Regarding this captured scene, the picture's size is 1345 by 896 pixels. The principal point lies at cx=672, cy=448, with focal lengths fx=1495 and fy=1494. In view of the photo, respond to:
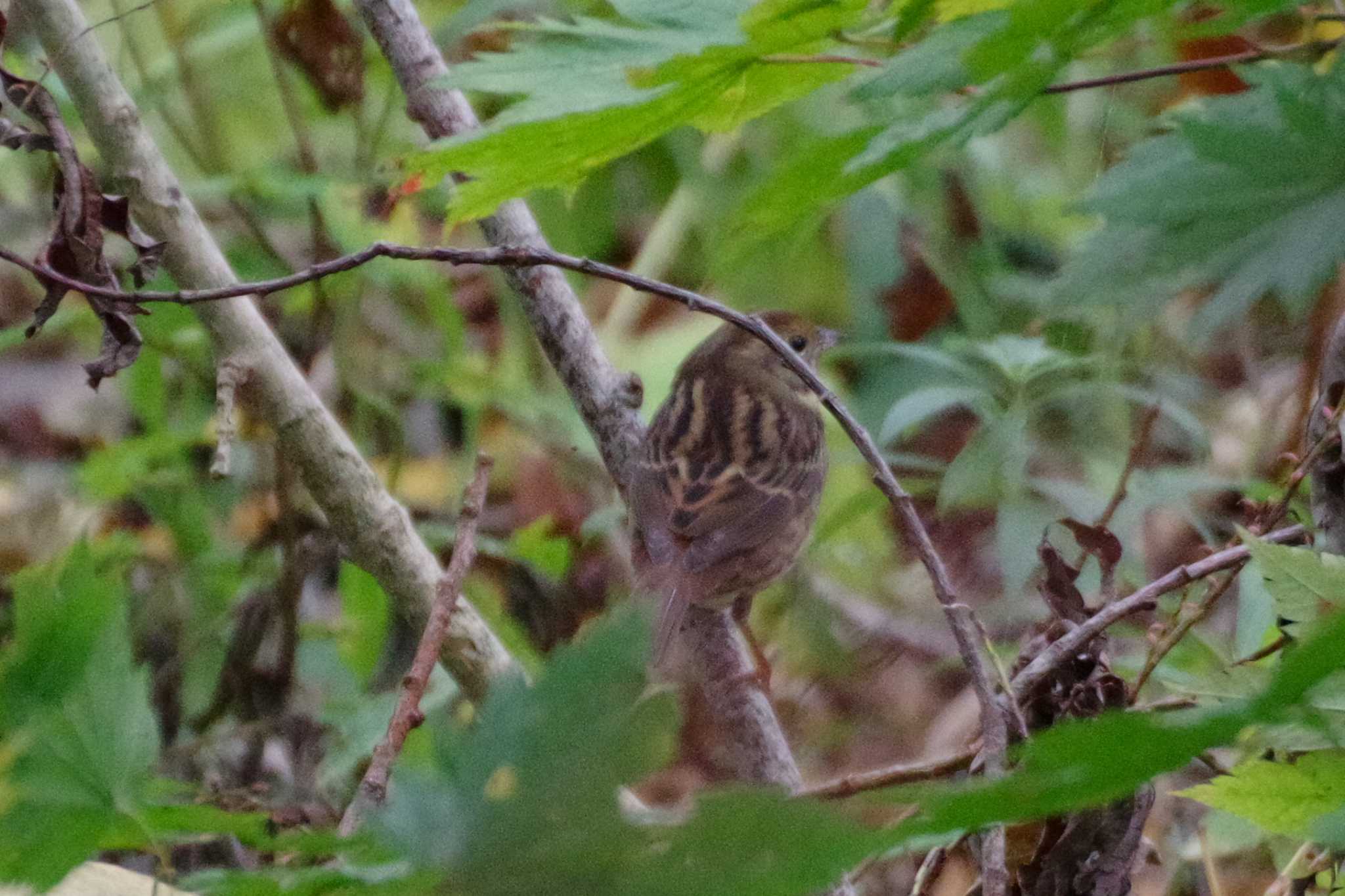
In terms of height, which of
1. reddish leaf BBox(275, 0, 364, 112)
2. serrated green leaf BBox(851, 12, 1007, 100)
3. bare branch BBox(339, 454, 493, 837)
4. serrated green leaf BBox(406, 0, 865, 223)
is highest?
reddish leaf BBox(275, 0, 364, 112)

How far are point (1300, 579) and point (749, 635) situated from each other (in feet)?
6.14

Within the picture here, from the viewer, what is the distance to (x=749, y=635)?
3262 millimetres

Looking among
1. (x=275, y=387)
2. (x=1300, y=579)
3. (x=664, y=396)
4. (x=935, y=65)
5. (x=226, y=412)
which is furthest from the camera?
(x=664, y=396)

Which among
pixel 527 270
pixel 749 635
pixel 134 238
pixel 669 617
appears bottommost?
pixel 749 635

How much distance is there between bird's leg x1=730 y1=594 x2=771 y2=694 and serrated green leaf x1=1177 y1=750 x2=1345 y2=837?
1.44 meters

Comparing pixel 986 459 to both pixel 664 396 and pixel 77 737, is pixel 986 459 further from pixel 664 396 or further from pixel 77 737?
pixel 77 737

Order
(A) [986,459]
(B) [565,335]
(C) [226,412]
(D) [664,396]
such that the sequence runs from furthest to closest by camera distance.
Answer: (D) [664,396], (A) [986,459], (B) [565,335], (C) [226,412]

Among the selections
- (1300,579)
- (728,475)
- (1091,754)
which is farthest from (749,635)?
(1091,754)

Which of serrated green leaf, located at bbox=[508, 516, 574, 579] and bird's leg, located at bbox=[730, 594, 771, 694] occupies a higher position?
serrated green leaf, located at bbox=[508, 516, 574, 579]

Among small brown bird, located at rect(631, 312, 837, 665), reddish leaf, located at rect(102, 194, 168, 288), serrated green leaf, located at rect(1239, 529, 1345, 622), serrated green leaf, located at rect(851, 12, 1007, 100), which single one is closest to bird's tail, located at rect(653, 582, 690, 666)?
small brown bird, located at rect(631, 312, 837, 665)

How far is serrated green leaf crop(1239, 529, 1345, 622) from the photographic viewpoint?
145 cm

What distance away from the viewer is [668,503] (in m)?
3.22

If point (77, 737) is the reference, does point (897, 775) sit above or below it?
below

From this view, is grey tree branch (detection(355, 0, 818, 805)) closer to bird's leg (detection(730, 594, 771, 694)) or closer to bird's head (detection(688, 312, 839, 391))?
bird's leg (detection(730, 594, 771, 694))
